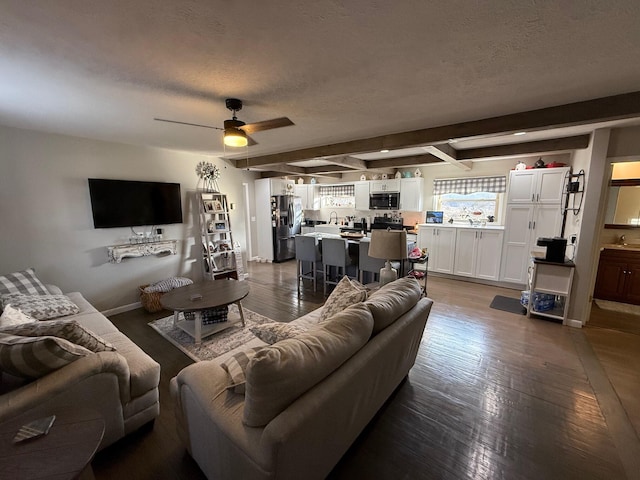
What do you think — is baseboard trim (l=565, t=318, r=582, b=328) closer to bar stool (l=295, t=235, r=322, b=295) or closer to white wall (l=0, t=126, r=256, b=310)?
bar stool (l=295, t=235, r=322, b=295)

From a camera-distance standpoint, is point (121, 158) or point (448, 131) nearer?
point (448, 131)

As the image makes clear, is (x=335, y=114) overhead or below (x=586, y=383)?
overhead

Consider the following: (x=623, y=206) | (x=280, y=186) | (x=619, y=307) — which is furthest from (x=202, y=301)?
(x=623, y=206)

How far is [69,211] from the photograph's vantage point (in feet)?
11.2

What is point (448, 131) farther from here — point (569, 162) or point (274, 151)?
point (569, 162)

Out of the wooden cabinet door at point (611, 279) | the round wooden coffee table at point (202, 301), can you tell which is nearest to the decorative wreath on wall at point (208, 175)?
the round wooden coffee table at point (202, 301)

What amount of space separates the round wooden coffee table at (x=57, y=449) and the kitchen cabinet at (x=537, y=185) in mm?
5655

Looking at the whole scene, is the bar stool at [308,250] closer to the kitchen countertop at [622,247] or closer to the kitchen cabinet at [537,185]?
the kitchen cabinet at [537,185]

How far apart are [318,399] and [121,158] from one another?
4.27 m

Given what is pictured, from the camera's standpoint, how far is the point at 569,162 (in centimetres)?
440

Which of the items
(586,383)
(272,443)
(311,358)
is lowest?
(586,383)

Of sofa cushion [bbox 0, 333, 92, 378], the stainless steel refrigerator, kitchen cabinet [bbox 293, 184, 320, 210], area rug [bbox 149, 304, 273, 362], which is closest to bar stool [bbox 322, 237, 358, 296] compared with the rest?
area rug [bbox 149, 304, 273, 362]

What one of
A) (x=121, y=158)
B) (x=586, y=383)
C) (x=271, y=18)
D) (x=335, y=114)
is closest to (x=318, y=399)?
(x=271, y=18)

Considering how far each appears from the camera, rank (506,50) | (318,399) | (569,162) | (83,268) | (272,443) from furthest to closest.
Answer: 1. (569,162)
2. (83,268)
3. (506,50)
4. (318,399)
5. (272,443)
